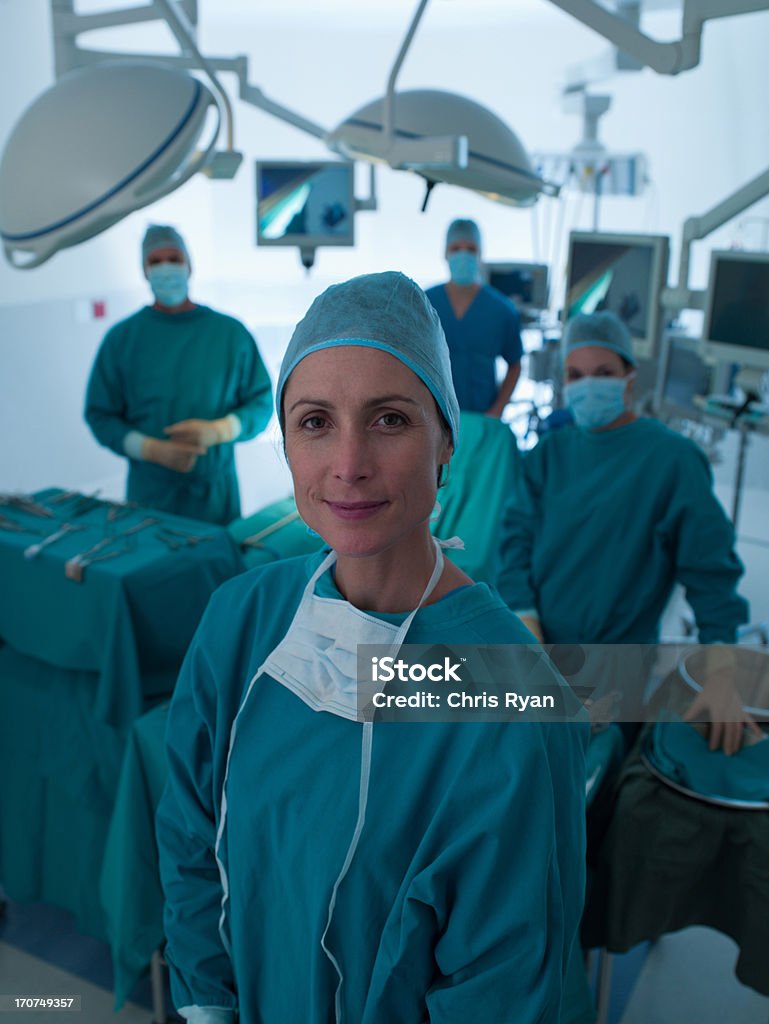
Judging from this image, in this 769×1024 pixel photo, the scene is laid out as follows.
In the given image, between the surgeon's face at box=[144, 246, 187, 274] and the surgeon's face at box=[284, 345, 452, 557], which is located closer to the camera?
the surgeon's face at box=[284, 345, 452, 557]

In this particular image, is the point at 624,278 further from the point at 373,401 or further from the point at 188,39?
the point at 373,401

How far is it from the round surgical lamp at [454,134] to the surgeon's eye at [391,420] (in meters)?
0.81

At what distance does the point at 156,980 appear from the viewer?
181 centimetres

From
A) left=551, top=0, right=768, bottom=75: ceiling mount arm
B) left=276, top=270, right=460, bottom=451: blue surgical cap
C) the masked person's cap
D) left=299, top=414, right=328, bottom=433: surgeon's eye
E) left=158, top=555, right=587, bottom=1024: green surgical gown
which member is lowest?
left=158, top=555, right=587, bottom=1024: green surgical gown

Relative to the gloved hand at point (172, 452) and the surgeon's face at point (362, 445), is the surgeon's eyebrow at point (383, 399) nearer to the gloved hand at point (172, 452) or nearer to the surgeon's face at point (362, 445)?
the surgeon's face at point (362, 445)

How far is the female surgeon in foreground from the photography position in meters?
0.83

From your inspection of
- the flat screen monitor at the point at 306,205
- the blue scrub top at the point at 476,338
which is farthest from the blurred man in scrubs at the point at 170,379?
the blue scrub top at the point at 476,338

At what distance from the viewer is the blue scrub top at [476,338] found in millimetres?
3494

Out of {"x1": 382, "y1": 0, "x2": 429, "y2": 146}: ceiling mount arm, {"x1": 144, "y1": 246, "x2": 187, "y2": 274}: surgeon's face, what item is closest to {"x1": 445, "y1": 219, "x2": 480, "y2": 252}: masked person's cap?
{"x1": 144, "y1": 246, "x2": 187, "y2": 274}: surgeon's face

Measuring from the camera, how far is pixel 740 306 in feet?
8.51

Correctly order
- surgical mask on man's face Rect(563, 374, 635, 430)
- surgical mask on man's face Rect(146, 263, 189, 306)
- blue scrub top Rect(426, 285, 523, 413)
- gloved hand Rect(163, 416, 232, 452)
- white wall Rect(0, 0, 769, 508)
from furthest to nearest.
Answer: white wall Rect(0, 0, 769, 508) → blue scrub top Rect(426, 285, 523, 413) → surgical mask on man's face Rect(146, 263, 189, 306) → gloved hand Rect(163, 416, 232, 452) → surgical mask on man's face Rect(563, 374, 635, 430)

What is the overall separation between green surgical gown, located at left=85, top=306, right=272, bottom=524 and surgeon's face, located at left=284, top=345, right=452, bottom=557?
1899 mm

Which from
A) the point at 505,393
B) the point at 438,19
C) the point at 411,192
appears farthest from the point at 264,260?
the point at 505,393

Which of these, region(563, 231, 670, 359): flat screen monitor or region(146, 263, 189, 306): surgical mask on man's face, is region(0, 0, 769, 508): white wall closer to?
region(146, 263, 189, 306): surgical mask on man's face
